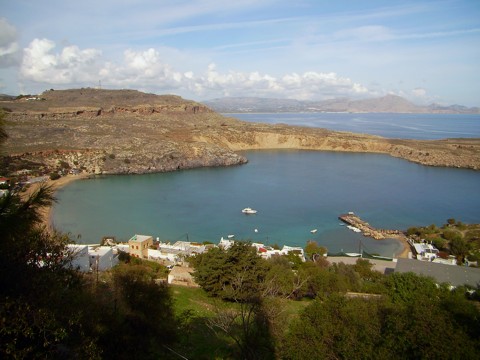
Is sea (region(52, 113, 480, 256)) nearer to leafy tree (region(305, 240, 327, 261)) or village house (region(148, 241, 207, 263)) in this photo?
leafy tree (region(305, 240, 327, 261))

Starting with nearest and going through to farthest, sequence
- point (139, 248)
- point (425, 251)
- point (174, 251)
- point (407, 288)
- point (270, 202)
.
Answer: point (407, 288), point (139, 248), point (174, 251), point (425, 251), point (270, 202)

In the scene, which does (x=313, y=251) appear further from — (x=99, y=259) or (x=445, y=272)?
(x=99, y=259)

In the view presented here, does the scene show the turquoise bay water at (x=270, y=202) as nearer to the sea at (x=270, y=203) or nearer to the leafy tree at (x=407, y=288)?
the sea at (x=270, y=203)

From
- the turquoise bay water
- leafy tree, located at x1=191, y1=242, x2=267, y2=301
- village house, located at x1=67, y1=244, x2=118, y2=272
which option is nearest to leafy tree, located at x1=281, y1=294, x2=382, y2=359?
leafy tree, located at x1=191, y1=242, x2=267, y2=301

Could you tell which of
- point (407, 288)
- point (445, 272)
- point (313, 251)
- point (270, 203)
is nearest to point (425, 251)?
point (445, 272)

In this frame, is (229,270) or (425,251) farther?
(425,251)

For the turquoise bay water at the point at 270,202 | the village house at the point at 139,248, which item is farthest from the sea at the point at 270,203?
the village house at the point at 139,248
